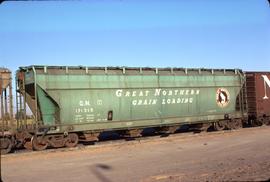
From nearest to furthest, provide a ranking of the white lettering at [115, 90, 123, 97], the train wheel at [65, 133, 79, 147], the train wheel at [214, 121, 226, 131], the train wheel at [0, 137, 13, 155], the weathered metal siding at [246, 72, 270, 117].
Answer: the train wheel at [0, 137, 13, 155] → the train wheel at [65, 133, 79, 147] → the white lettering at [115, 90, 123, 97] → the train wheel at [214, 121, 226, 131] → the weathered metal siding at [246, 72, 270, 117]

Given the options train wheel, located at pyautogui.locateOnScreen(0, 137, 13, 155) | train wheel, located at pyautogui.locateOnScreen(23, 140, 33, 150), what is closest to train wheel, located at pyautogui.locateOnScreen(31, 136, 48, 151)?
train wheel, located at pyautogui.locateOnScreen(23, 140, 33, 150)

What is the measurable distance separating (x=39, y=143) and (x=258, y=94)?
50.8ft

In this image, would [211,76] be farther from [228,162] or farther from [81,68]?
[228,162]

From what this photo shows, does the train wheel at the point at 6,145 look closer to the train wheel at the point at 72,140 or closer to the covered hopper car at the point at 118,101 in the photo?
the covered hopper car at the point at 118,101

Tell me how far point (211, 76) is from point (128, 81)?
6330mm

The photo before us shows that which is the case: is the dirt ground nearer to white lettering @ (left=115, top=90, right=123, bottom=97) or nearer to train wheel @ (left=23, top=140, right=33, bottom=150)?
train wheel @ (left=23, top=140, right=33, bottom=150)

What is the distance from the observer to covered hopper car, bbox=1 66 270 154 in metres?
19.5

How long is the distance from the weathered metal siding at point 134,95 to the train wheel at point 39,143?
0.76 meters

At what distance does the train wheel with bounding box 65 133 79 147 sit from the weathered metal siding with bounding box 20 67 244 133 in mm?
397

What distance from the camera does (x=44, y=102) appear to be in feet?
64.1

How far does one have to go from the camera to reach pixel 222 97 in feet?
87.6

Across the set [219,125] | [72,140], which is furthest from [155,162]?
[219,125]

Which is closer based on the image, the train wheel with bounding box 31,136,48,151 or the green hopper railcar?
the train wheel with bounding box 31,136,48,151

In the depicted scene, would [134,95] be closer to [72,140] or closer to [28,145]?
[72,140]
